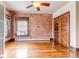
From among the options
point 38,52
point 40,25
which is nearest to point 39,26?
point 40,25

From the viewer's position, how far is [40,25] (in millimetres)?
13531

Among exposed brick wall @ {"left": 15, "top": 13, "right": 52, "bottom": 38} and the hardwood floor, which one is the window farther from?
the hardwood floor

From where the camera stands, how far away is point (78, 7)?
7367 millimetres

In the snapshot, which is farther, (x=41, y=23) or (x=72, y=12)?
(x=41, y=23)

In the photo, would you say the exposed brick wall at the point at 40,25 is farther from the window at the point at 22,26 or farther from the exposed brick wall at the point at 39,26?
the window at the point at 22,26

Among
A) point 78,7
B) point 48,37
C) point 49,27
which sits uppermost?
point 78,7

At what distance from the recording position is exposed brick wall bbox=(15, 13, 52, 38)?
44.1 ft

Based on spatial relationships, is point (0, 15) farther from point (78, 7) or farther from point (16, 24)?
point (16, 24)

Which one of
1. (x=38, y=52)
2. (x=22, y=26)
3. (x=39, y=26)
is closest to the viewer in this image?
(x=38, y=52)

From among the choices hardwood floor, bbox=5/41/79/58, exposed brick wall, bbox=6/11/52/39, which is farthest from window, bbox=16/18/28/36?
hardwood floor, bbox=5/41/79/58

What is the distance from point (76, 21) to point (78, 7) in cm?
70

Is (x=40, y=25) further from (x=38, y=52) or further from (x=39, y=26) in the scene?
(x=38, y=52)

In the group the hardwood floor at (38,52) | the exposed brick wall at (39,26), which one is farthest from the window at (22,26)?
the hardwood floor at (38,52)

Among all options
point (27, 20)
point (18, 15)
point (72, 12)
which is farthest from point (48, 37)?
point (72, 12)
